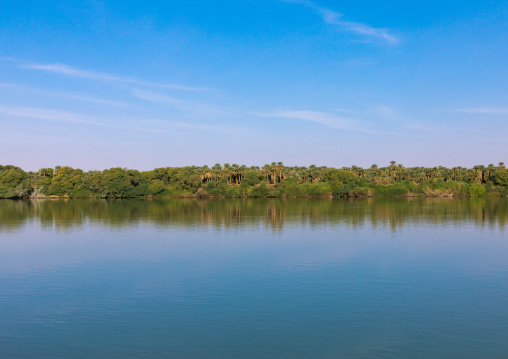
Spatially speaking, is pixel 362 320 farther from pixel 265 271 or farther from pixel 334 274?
pixel 265 271

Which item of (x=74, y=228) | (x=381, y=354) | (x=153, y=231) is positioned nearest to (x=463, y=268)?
(x=381, y=354)

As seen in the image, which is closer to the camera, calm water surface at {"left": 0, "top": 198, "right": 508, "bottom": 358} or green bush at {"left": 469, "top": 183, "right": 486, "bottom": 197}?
calm water surface at {"left": 0, "top": 198, "right": 508, "bottom": 358}

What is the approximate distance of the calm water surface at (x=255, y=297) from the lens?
67.8 ft

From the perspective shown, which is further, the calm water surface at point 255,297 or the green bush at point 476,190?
the green bush at point 476,190

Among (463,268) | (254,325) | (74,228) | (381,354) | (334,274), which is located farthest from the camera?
(74,228)

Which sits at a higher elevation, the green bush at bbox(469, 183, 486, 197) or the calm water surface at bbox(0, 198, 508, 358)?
the green bush at bbox(469, 183, 486, 197)

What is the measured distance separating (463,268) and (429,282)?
6.88 meters

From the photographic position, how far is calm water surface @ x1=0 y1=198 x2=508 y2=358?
20.7 metres

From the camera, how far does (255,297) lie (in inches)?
1120

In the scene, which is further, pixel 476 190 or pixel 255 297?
pixel 476 190

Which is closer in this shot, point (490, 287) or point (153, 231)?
point (490, 287)

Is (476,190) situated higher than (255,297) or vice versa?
(476,190)

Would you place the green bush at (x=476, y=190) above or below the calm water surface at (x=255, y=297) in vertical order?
above

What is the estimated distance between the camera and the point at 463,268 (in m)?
37.0
